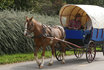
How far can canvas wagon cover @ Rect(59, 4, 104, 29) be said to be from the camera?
11.8 m

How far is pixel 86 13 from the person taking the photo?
39.3 ft

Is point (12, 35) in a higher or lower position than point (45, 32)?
lower

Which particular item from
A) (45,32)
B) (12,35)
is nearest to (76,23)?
(45,32)

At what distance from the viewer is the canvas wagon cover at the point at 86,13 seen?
11.8m

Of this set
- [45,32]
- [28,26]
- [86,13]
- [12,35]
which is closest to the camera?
[28,26]

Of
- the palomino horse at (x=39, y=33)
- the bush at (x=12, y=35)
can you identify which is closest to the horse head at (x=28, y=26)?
the palomino horse at (x=39, y=33)

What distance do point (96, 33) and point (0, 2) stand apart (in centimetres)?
920

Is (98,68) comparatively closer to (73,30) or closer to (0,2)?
(73,30)

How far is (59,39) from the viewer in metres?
11.1

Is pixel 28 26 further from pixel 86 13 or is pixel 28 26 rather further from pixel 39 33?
pixel 86 13

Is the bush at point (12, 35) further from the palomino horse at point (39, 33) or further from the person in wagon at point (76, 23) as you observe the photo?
the palomino horse at point (39, 33)

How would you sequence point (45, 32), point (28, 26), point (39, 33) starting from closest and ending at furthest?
point (28, 26)
point (39, 33)
point (45, 32)

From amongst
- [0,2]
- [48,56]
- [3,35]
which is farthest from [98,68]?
[0,2]

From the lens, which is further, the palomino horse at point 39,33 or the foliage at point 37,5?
the foliage at point 37,5
